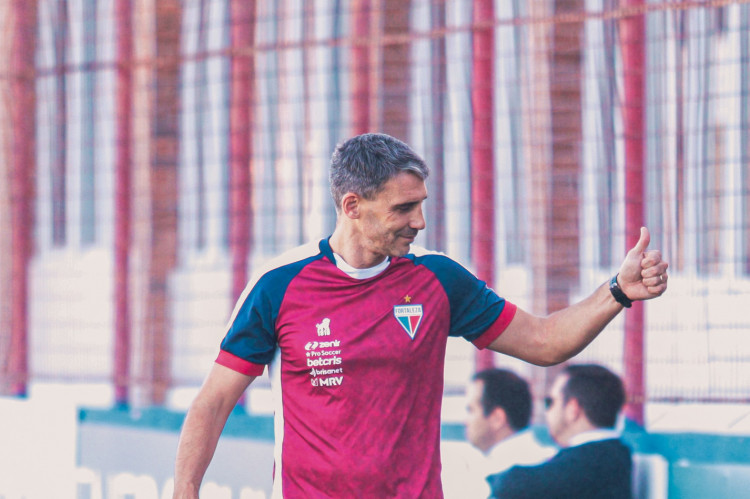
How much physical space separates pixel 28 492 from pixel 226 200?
7.13ft

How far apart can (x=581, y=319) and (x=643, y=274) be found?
0.28 m

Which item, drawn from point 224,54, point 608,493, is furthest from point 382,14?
point 608,493

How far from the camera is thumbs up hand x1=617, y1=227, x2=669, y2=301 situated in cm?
363

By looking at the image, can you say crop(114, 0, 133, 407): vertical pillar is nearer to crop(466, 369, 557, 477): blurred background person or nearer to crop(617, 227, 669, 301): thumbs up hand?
crop(466, 369, 557, 477): blurred background person

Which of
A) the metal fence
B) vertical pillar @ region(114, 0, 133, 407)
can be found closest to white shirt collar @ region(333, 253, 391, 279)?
the metal fence

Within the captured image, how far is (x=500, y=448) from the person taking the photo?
541cm

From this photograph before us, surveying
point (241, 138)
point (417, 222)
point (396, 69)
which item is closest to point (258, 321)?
point (417, 222)

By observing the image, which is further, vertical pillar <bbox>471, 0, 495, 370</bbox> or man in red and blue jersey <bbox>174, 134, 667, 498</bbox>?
vertical pillar <bbox>471, 0, 495, 370</bbox>

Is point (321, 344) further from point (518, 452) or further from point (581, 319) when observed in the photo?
point (518, 452)

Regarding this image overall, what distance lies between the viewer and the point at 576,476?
5266 mm

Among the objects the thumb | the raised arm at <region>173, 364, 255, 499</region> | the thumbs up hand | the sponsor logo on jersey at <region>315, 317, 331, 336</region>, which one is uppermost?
the thumb

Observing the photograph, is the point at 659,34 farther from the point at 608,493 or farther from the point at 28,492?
the point at 28,492

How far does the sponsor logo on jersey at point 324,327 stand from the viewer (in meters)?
3.73

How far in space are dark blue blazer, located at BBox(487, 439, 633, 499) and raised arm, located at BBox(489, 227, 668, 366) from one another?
1.48m
